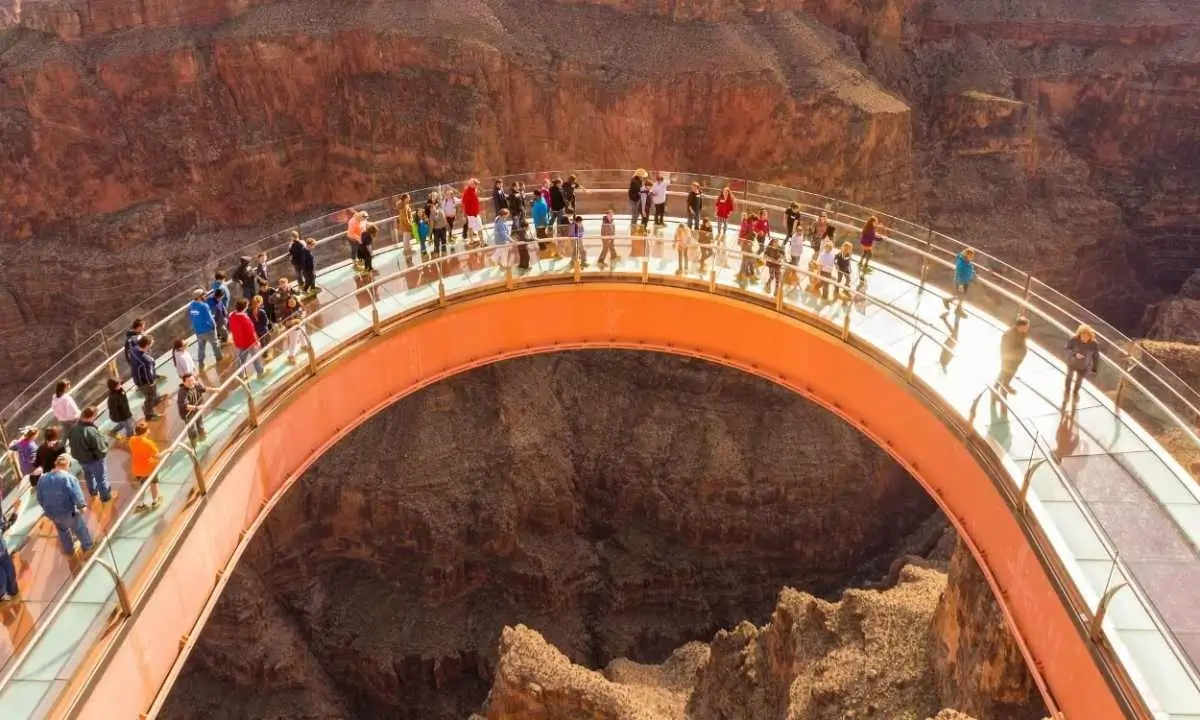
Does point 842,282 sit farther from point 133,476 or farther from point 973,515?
point 133,476

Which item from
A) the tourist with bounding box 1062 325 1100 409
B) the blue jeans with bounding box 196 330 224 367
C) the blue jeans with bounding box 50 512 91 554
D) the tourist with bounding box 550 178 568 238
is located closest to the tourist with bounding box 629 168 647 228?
the tourist with bounding box 550 178 568 238

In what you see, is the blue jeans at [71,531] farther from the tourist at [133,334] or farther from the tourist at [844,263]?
the tourist at [844,263]

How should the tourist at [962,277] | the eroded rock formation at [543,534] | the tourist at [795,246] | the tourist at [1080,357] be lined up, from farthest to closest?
the eroded rock formation at [543,534] → the tourist at [795,246] → the tourist at [962,277] → the tourist at [1080,357]

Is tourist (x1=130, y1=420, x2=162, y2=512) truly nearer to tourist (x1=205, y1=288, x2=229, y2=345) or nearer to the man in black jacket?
tourist (x1=205, y1=288, x2=229, y2=345)

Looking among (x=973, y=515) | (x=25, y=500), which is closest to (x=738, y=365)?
(x=973, y=515)

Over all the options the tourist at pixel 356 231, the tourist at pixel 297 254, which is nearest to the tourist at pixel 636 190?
the tourist at pixel 356 231

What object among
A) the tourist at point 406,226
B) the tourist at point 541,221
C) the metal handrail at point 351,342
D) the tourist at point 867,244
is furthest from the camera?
the tourist at point 406,226
